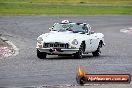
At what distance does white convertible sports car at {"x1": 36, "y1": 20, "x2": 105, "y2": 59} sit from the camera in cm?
2189

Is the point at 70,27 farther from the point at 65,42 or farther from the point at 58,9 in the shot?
the point at 58,9


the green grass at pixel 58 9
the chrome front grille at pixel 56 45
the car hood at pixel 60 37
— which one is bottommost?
the green grass at pixel 58 9

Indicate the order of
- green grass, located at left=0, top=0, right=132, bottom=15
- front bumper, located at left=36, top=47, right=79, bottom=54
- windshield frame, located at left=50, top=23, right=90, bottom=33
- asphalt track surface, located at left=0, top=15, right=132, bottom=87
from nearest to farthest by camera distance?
asphalt track surface, located at left=0, top=15, right=132, bottom=87
front bumper, located at left=36, top=47, right=79, bottom=54
windshield frame, located at left=50, top=23, right=90, bottom=33
green grass, located at left=0, top=0, right=132, bottom=15

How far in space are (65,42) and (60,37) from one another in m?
0.34

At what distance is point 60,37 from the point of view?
2216cm

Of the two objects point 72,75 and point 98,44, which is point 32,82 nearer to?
point 72,75

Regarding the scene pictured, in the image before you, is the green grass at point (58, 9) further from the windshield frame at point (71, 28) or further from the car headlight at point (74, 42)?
the car headlight at point (74, 42)

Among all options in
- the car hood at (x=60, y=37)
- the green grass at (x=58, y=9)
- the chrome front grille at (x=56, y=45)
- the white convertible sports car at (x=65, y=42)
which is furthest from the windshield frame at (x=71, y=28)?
the green grass at (x=58, y=9)

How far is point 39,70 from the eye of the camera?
57.2 feet

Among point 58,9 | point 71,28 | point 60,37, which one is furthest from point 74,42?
point 58,9

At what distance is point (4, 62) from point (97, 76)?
821 cm

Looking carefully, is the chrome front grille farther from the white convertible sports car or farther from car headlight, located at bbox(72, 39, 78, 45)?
car headlight, located at bbox(72, 39, 78, 45)

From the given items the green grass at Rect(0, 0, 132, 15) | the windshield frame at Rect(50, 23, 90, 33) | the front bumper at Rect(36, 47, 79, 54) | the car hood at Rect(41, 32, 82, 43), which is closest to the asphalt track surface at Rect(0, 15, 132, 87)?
the front bumper at Rect(36, 47, 79, 54)

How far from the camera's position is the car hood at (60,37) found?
22.0 metres
